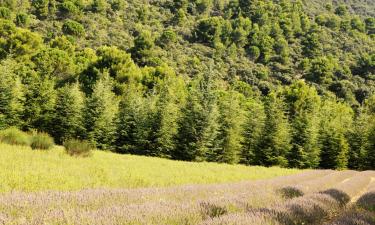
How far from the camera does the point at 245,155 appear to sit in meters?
40.3

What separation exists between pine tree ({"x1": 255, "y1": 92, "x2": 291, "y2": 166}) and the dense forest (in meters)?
0.12

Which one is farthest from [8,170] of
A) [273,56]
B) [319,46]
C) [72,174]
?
[319,46]

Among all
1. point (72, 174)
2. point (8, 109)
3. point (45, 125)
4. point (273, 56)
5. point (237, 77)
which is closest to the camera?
point (72, 174)

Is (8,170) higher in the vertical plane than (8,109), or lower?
higher

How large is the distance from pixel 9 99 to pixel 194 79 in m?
41.6

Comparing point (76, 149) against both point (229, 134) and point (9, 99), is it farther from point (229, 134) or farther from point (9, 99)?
point (229, 134)

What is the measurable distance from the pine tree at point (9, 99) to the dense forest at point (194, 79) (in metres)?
0.10

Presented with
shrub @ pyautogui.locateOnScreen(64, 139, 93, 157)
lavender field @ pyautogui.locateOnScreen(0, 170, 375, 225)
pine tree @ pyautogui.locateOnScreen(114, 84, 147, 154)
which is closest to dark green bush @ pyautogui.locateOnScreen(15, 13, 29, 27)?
pine tree @ pyautogui.locateOnScreen(114, 84, 147, 154)

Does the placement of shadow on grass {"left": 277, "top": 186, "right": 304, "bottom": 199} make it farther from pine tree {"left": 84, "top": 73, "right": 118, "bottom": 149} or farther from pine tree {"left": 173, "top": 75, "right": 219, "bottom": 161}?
pine tree {"left": 84, "top": 73, "right": 118, "bottom": 149}

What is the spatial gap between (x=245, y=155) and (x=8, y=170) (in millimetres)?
31460

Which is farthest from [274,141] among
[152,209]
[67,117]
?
[152,209]

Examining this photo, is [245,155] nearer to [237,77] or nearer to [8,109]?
[8,109]

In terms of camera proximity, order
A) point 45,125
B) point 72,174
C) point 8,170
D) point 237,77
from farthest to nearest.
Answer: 1. point 237,77
2. point 45,125
3. point 72,174
4. point 8,170

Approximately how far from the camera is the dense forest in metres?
35.1
